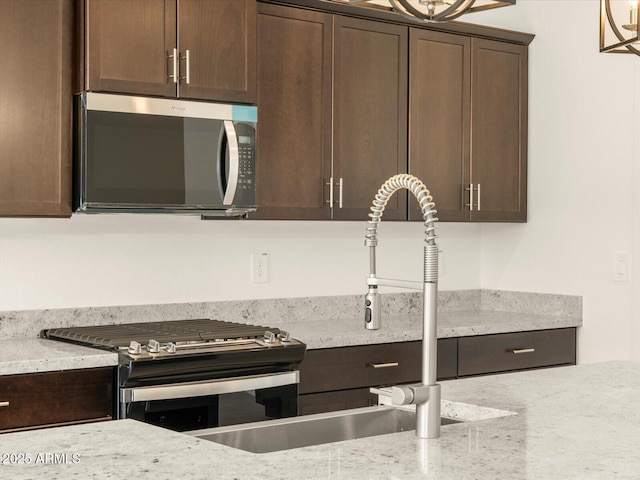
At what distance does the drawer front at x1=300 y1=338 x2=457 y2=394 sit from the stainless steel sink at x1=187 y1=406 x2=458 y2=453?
1.18 m

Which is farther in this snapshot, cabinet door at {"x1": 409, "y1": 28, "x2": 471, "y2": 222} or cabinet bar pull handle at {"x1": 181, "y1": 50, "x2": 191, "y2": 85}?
cabinet door at {"x1": 409, "y1": 28, "x2": 471, "y2": 222}

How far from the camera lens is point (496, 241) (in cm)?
468

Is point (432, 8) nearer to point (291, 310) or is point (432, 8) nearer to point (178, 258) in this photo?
point (178, 258)

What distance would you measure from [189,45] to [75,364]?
3.92 feet

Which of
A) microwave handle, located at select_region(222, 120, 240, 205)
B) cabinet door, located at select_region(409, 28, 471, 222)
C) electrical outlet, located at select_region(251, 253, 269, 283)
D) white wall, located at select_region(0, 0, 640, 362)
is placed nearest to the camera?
microwave handle, located at select_region(222, 120, 240, 205)

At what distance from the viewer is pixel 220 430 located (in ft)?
6.34

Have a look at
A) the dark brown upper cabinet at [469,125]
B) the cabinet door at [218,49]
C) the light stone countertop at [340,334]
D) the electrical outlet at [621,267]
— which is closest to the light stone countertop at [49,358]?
the light stone countertop at [340,334]

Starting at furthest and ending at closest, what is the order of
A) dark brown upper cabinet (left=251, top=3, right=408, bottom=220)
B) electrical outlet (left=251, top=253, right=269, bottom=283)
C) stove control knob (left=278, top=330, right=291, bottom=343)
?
electrical outlet (left=251, top=253, right=269, bottom=283) < dark brown upper cabinet (left=251, top=3, right=408, bottom=220) < stove control knob (left=278, top=330, right=291, bottom=343)

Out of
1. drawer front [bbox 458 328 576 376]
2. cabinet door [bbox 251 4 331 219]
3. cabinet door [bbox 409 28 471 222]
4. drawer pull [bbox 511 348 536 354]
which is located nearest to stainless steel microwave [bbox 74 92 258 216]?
cabinet door [bbox 251 4 331 219]

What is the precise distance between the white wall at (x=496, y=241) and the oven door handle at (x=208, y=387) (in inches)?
29.7

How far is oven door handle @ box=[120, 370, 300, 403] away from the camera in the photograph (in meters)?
2.86

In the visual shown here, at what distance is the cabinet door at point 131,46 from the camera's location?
10.1ft

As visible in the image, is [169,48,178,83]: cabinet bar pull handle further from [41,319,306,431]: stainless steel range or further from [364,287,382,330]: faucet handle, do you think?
[364,287,382,330]: faucet handle

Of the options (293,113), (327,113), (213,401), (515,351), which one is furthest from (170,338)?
(515,351)
